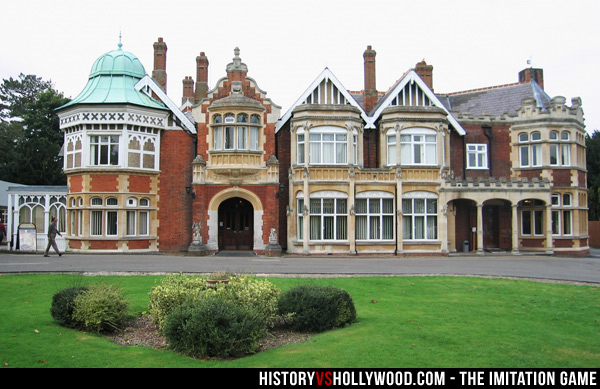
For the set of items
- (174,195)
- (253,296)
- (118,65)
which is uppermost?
(118,65)

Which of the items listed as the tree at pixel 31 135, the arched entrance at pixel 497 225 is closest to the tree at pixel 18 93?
the tree at pixel 31 135

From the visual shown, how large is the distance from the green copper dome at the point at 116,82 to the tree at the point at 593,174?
39108mm

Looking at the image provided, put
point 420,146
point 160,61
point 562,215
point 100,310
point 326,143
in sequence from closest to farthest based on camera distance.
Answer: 1. point 100,310
2. point 326,143
3. point 420,146
4. point 562,215
5. point 160,61

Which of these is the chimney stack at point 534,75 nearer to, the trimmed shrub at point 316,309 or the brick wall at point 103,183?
the brick wall at point 103,183

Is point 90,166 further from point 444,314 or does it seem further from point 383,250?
point 444,314

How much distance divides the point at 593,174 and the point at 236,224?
129 ft

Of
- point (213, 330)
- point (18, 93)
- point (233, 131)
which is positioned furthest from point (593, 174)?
point (18, 93)

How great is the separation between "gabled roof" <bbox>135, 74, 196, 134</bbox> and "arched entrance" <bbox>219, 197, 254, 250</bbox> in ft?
15.8

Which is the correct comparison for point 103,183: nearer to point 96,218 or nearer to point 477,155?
point 96,218

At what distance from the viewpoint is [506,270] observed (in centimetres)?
1977

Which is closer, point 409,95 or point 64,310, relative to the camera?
point 64,310

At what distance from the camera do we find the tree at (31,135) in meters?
40.2

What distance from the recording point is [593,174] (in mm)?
49719

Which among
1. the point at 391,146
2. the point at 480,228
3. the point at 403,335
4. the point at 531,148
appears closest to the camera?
the point at 403,335
